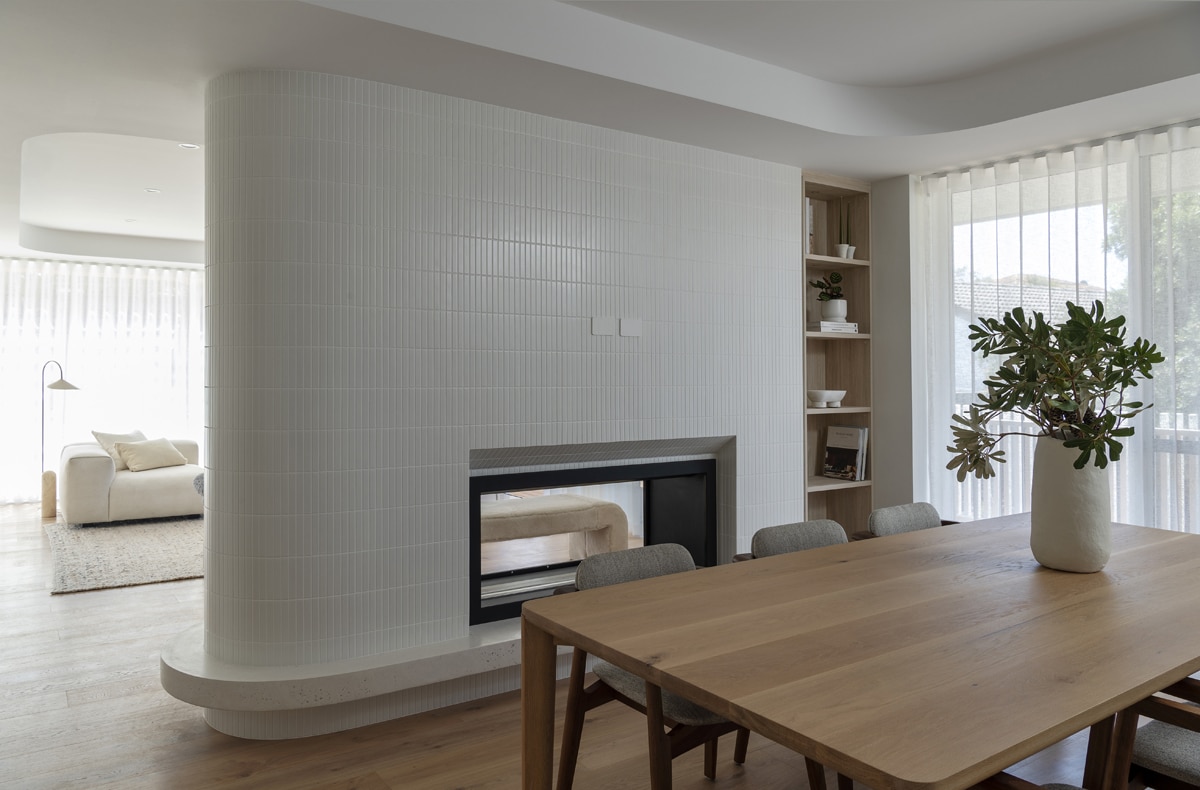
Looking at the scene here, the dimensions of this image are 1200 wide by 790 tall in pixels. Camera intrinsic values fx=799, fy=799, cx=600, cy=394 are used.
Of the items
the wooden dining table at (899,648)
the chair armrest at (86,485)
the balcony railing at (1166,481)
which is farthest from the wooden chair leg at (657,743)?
the chair armrest at (86,485)

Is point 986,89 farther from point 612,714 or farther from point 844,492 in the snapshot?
point 612,714

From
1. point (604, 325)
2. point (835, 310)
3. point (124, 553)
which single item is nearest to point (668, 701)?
point (604, 325)

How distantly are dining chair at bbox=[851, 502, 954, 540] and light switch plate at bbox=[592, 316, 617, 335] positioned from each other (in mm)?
1336

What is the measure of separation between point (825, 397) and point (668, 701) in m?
2.76

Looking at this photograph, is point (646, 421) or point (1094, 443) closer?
point (1094, 443)

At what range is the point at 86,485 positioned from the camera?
6.45m

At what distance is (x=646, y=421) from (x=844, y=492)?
5.58 ft

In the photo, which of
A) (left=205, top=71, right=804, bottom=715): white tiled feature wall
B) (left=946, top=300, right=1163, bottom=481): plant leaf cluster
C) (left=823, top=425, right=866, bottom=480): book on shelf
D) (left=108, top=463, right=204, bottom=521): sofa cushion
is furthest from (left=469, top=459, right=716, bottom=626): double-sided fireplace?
(left=108, top=463, right=204, bottom=521): sofa cushion

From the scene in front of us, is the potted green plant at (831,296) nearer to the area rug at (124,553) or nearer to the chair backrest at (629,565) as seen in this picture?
the chair backrest at (629,565)

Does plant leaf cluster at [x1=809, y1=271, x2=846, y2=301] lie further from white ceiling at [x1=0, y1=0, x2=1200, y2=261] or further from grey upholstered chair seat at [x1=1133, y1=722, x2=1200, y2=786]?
grey upholstered chair seat at [x1=1133, y1=722, x2=1200, y2=786]

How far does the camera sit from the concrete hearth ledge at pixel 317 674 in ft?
8.75

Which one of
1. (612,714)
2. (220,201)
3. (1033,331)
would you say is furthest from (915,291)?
(220,201)

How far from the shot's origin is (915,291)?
4.39m

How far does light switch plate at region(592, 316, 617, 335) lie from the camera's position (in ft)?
11.3
